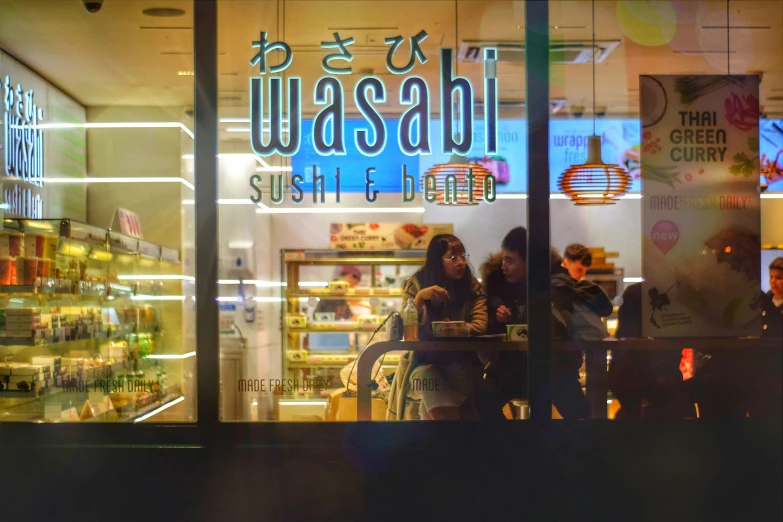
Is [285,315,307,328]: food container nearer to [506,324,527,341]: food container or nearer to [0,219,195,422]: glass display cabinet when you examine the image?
[0,219,195,422]: glass display cabinet

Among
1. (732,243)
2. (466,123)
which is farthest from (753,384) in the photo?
(466,123)

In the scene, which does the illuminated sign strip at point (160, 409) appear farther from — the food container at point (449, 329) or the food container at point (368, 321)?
the food container at point (368, 321)

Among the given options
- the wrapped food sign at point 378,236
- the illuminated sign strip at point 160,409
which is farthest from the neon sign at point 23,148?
the illuminated sign strip at point 160,409

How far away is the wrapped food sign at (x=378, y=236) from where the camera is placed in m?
6.22

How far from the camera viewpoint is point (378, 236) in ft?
23.6

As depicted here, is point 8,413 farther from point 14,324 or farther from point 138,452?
point 138,452

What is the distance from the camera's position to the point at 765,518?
393cm

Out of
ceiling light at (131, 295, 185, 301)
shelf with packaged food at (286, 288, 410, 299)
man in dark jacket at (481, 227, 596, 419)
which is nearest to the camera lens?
man in dark jacket at (481, 227, 596, 419)

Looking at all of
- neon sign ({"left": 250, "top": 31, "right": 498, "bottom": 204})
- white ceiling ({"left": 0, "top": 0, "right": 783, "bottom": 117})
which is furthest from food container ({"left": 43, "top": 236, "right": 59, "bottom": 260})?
neon sign ({"left": 250, "top": 31, "right": 498, "bottom": 204})

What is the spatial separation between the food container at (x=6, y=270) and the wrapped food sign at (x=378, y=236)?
2.48 m

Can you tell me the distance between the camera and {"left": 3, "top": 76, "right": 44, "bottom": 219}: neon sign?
5.62m

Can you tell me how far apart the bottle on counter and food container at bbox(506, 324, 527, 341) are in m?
0.47

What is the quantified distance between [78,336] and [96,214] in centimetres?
198

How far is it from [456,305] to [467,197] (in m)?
0.75
